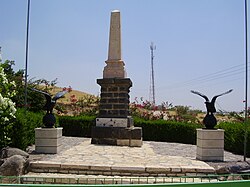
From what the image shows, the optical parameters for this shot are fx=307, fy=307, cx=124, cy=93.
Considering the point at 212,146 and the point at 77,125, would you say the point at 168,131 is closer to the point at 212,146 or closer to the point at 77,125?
the point at 77,125

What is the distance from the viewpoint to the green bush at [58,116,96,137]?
14.8 metres

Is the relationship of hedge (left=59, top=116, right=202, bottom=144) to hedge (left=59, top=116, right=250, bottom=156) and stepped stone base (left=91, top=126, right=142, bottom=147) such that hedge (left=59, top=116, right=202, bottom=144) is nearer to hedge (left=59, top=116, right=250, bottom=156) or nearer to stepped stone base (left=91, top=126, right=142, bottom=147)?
hedge (left=59, top=116, right=250, bottom=156)

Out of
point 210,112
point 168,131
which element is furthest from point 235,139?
point 168,131

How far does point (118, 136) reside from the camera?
11172 mm

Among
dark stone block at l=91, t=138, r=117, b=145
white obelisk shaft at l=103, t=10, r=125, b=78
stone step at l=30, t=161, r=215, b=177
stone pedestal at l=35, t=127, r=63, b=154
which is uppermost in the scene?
white obelisk shaft at l=103, t=10, r=125, b=78

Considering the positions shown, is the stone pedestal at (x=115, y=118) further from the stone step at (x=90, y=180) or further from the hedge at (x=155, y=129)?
the stone step at (x=90, y=180)

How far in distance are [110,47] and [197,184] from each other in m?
9.98

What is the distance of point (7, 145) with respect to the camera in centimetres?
833

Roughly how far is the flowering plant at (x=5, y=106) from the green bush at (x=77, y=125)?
6.49 m

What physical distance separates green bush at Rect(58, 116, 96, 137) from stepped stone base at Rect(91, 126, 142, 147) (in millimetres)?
3409

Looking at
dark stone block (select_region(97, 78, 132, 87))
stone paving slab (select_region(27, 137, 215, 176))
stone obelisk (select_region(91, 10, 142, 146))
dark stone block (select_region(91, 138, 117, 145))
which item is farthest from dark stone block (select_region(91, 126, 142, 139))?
stone paving slab (select_region(27, 137, 215, 176))

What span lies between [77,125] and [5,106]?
8.56 metres

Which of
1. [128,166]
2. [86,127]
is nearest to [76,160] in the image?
[128,166]

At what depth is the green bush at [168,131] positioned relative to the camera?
526 inches
